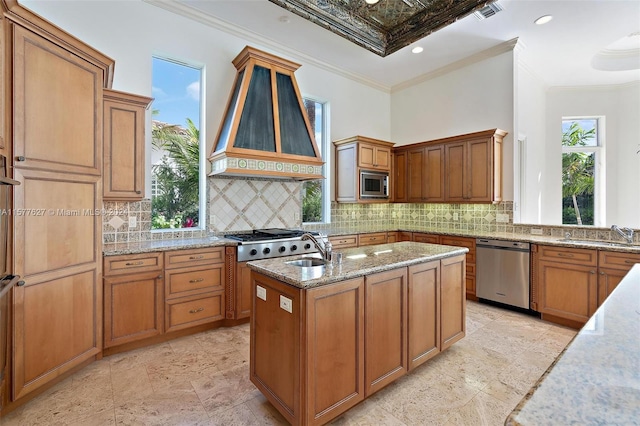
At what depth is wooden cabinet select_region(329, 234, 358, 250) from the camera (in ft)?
14.3

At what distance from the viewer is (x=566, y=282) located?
3398mm

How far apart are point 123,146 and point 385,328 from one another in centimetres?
285

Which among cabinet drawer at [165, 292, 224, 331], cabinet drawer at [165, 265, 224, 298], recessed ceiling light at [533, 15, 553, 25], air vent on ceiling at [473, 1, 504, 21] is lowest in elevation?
cabinet drawer at [165, 292, 224, 331]

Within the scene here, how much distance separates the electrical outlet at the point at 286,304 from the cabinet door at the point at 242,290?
159 cm

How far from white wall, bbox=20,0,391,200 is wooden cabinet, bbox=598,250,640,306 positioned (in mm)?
4250

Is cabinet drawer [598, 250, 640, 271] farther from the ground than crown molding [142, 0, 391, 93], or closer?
closer

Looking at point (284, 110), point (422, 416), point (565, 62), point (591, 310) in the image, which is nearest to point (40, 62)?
point (284, 110)

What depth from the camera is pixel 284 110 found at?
3893 millimetres

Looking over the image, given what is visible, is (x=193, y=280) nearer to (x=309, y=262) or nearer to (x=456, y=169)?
(x=309, y=262)

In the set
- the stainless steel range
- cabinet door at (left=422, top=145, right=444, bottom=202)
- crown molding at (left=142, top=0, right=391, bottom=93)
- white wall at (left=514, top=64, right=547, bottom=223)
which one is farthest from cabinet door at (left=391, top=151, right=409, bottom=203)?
the stainless steel range

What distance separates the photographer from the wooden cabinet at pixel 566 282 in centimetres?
324

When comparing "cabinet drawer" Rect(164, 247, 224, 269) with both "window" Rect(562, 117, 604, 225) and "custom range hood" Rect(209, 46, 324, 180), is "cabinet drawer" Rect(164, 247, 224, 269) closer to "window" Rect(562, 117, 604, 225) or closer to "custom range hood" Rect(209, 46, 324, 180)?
"custom range hood" Rect(209, 46, 324, 180)

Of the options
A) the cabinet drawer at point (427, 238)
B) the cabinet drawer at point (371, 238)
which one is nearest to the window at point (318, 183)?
the cabinet drawer at point (371, 238)

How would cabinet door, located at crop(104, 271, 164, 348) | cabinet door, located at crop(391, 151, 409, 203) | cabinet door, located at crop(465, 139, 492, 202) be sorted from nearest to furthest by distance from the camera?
cabinet door, located at crop(104, 271, 164, 348), cabinet door, located at crop(465, 139, 492, 202), cabinet door, located at crop(391, 151, 409, 203)
